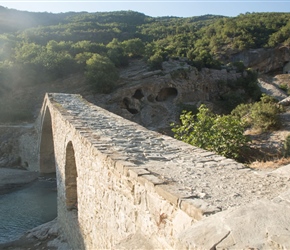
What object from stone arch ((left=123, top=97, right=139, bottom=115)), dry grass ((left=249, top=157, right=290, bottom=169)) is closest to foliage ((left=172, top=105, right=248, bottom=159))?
dry grass ((left=249, top=157, right=290, bottom=169))

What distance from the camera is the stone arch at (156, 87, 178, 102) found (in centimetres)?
2275

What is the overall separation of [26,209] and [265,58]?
30.9 m

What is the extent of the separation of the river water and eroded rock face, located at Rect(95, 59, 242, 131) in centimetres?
902

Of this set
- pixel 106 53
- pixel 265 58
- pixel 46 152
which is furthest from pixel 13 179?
pixel 265 58

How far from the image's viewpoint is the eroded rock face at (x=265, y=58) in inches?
1312

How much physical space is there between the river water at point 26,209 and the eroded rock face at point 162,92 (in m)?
9.02

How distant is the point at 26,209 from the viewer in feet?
35.4

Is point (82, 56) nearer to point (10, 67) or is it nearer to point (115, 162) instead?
point (10, 67)

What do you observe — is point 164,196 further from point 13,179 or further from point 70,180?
point 13,179

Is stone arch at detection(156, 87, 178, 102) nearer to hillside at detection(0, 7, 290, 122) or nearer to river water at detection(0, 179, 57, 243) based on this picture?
hillside at detection(0, 7, 290, 122)

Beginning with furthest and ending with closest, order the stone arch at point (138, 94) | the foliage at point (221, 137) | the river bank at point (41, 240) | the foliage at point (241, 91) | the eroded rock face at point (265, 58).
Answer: the eroded rock face at point (265, 58)
the foliage at point (241, 91)
the stone arch at point (138, 94)
the river bank at point (41, 240)
the foliage at point (221, 137)

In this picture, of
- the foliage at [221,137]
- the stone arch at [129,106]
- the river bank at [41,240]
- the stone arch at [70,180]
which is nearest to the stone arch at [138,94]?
the stone arch at [129,106]

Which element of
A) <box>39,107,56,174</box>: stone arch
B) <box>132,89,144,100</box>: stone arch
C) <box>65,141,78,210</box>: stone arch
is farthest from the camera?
<box>132,89,144,100</box>: stone arch

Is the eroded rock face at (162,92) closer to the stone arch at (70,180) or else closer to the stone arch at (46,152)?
the stone arch at (46,152)
